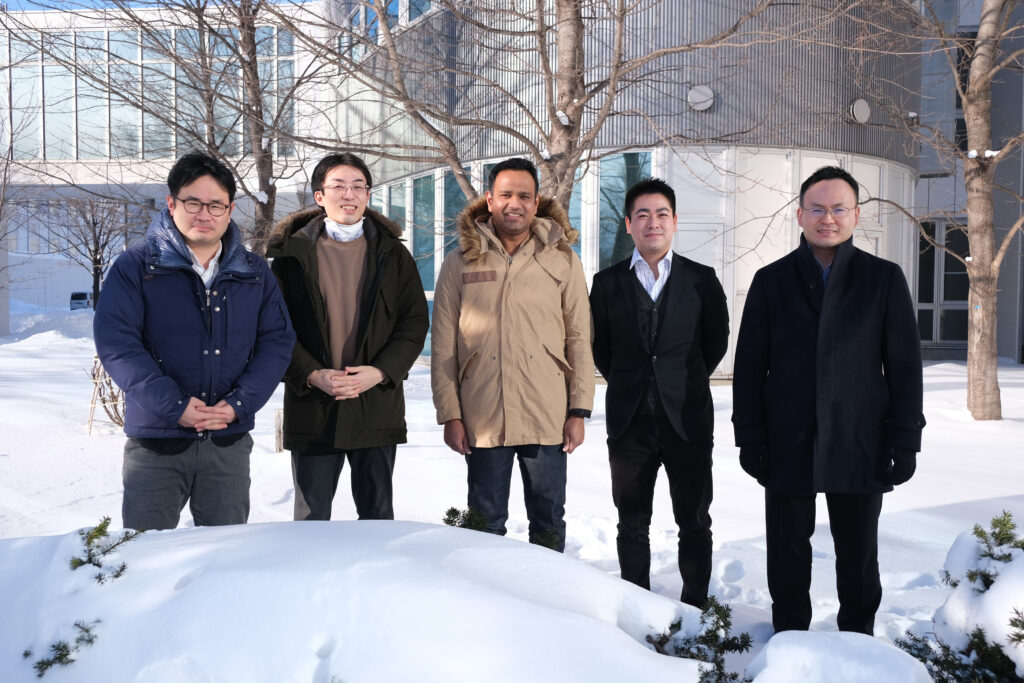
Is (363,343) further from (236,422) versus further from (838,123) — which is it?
(838,123)

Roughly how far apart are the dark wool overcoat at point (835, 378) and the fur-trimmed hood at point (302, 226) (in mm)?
1654

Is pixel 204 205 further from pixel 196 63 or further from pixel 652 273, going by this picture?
pixel 196 63

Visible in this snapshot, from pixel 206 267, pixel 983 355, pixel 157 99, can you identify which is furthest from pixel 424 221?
pixel 206 267

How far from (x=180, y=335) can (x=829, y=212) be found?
2.56 meters

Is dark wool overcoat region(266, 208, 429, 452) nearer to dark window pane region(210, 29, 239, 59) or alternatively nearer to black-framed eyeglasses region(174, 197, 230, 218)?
black-framed eyeglasses region(174, 197, 230, 218)

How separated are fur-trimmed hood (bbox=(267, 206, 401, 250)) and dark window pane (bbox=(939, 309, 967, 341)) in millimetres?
20051

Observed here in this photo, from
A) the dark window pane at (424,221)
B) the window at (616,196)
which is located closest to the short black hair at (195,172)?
the window at (616,196)

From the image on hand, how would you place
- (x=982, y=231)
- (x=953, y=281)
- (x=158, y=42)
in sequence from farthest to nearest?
(x=953, y=281), (x=982, y=231), (x=158, y=42)

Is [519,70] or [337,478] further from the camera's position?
[519,70]

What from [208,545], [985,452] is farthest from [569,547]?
[985,452]

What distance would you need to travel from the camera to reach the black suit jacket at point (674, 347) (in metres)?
3.75

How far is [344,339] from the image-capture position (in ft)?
12.2

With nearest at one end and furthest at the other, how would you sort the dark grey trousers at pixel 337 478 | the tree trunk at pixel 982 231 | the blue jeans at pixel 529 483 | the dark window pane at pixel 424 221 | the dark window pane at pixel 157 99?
1. the dark grey trousers at pixel 337 478
2. the blue jeans at pixel 529 483
3. the dark window pane at pixel 157 99
4. the tree trunk at pixel 982 231
5. the dark window pane at pixel 424 221

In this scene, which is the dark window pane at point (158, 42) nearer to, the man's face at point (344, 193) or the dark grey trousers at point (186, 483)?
the man's face at point (344, 193)
